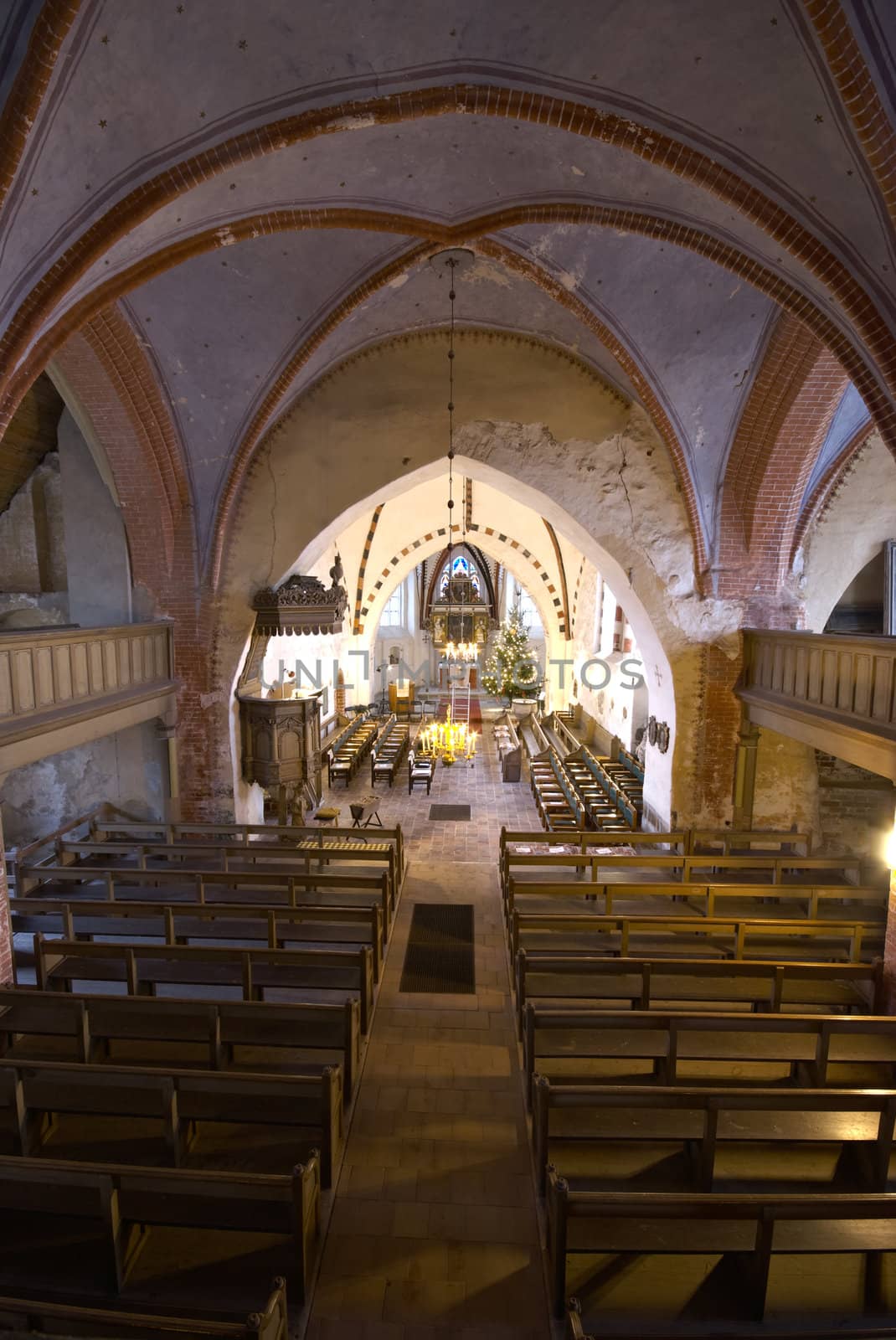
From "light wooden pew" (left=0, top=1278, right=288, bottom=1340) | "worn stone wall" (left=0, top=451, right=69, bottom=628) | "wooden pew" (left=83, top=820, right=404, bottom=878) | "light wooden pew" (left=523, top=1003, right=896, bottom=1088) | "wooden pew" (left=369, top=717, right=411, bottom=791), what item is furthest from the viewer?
"wooden pew" (left=369, top=717, right=411, bottom=791)

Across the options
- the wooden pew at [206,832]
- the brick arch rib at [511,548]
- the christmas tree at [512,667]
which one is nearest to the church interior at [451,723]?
the wooden pew at [206,832]

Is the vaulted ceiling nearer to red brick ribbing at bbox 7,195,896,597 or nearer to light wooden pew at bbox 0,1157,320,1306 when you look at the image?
red brick ribbing at bbox 7,195,896,597

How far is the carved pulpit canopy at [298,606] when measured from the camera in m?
10.7

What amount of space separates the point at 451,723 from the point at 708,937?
7.25 m

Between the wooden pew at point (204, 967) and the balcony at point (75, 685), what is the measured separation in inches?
80.5

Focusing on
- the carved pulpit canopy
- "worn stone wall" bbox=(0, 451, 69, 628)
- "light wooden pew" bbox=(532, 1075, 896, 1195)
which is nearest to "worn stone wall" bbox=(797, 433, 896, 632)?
the carved pulpit canopy

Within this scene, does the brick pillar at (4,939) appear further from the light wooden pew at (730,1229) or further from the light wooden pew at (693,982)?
the light wooden pew at (730,1229)

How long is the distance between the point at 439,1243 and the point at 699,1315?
1.35 metres

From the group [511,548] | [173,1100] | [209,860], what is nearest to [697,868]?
[209,860]

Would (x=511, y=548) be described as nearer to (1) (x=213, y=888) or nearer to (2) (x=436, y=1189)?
(1) (x=213, y=888)

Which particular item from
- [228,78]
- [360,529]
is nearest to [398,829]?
[228,78]

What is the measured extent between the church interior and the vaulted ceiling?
0.04 meters

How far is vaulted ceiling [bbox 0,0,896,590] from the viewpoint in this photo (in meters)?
4.68

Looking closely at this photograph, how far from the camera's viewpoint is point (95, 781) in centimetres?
1130
